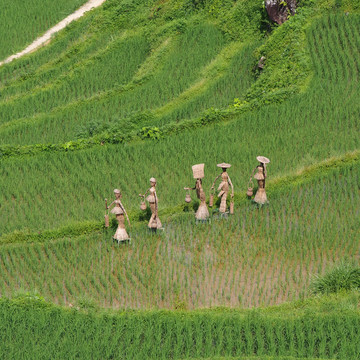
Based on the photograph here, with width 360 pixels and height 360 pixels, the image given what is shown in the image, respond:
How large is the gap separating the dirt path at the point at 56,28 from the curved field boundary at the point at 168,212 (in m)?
10.9

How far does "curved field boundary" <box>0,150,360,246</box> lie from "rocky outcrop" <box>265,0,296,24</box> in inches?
276

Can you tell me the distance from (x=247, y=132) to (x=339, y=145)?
2144 millimetres

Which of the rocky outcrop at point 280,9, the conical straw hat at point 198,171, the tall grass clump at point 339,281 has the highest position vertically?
the rocky outcrop at point 280,9

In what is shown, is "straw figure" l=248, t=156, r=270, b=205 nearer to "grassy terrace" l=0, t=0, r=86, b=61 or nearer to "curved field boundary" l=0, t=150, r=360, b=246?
"curved field boundary" l=0, t=150, r=360, b=246

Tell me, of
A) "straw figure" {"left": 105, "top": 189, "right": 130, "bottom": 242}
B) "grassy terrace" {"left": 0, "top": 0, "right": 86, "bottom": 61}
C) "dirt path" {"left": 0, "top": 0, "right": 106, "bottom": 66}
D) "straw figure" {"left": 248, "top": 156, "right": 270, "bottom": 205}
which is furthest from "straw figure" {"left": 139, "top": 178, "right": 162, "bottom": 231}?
"grassy terrace" {"left": 0, "top": 0, "right": 86, "bottom": 61}

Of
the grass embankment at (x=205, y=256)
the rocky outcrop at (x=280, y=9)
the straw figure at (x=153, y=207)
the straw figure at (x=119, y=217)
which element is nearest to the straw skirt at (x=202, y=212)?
the grass embankment at (x=205, y=256)

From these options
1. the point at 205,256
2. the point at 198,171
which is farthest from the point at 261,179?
the point at 205,256

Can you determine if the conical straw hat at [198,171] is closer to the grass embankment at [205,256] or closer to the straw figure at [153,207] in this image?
the straw figure at [153,207]

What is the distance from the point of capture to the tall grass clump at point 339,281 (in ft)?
42.6

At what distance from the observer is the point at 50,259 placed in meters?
14.4

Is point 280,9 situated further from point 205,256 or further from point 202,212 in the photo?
point 205,256

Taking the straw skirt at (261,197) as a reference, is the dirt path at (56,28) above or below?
above

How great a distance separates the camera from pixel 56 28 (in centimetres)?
2633

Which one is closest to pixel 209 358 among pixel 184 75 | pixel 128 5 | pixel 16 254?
pixel 16 254
